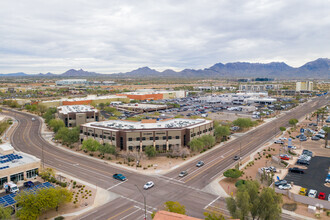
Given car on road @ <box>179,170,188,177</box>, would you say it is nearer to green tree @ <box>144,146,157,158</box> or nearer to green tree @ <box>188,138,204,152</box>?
green tree @ <box>144,146,157,158</box>

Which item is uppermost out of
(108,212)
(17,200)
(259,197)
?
(259,197)

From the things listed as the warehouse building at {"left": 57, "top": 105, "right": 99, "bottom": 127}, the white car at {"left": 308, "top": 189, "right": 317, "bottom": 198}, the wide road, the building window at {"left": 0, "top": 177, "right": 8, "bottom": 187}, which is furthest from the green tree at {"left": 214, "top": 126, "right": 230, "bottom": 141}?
the building window at {"left": 0, "top": 177, "right": 8, "bottom": 187}

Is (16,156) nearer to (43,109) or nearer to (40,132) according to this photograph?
(40,132)

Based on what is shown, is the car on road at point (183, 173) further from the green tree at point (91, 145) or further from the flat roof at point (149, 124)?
the green tree at point (91, 145)

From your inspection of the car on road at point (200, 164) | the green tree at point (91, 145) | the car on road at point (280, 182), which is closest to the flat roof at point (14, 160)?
the green tree at point (91, 145)

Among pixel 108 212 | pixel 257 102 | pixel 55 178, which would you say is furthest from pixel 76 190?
pixel 257 102

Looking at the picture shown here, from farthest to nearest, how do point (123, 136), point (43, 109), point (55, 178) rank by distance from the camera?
point (43, 109), point (123, 136), point (55, 178)

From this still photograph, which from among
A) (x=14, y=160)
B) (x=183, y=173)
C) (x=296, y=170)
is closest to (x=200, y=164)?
(x=183, y=173)
